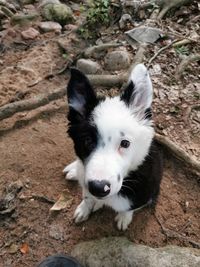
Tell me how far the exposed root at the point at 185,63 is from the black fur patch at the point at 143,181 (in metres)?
1.89

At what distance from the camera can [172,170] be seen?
4602 millimetres

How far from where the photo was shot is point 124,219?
4062 mm

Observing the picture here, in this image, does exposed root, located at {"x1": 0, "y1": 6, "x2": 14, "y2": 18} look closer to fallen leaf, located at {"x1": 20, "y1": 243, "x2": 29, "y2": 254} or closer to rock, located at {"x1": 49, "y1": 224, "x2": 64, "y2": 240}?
rock, located at {"x1": 49, "y1": 224, "x2": 64, "y2": 240}

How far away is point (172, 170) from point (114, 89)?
4.54 ft

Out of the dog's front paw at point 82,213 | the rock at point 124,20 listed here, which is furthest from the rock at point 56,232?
the rock at point 124,20

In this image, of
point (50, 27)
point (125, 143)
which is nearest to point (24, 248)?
point (125, 143)

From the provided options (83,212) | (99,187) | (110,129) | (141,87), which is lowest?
(83,212)

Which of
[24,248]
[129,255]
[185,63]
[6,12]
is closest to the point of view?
[129,255]

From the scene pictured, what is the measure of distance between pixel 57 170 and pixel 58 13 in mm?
3003

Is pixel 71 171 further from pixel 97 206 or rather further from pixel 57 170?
pixel 97 206

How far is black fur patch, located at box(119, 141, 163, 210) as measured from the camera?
3.71 meters

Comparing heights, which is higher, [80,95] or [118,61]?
[80,95]

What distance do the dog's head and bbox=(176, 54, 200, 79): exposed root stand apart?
217 cm

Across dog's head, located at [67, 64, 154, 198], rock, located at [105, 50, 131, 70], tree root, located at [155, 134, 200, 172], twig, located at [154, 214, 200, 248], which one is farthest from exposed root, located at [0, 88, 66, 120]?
twig, located at [154, 214, 200, 248]
